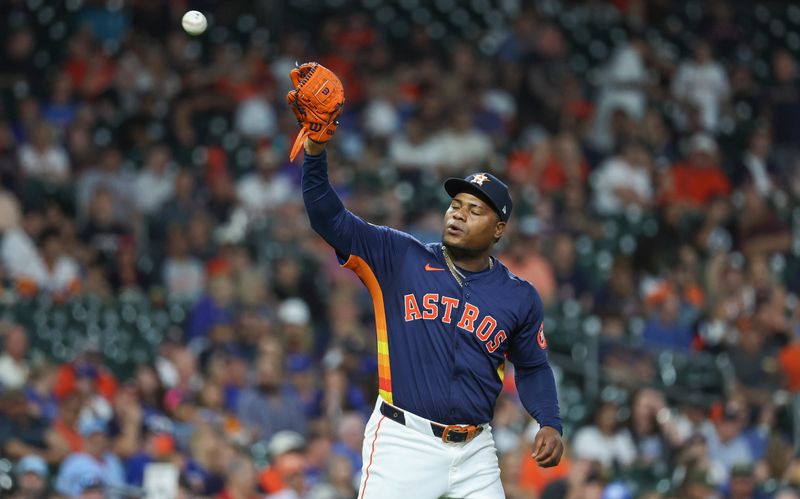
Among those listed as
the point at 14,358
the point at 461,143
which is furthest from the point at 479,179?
the point at 461,143

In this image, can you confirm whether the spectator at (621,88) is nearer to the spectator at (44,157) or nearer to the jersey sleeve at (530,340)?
the spectator at (44,157)

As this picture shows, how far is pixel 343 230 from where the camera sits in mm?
5043

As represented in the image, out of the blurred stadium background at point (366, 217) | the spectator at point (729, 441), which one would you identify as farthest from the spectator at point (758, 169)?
the spectator at point (729, 441)

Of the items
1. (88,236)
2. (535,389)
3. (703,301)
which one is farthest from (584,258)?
(535,389)

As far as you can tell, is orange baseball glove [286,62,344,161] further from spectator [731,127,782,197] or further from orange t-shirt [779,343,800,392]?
spectator [731,127,782,197]

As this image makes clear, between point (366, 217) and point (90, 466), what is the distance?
402 centimetres

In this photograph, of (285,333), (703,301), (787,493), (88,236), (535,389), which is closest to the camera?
(535,389)

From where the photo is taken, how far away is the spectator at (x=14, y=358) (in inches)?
360

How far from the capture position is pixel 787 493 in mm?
8547

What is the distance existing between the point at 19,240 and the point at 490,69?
5.54 metres

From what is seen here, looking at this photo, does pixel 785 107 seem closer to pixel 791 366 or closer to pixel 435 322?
pixel 791 366

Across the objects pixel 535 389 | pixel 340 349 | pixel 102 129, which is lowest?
pixel 535 389

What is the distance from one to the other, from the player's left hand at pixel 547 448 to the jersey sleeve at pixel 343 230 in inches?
33.3

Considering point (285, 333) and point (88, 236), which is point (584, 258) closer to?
point (285, 333)
